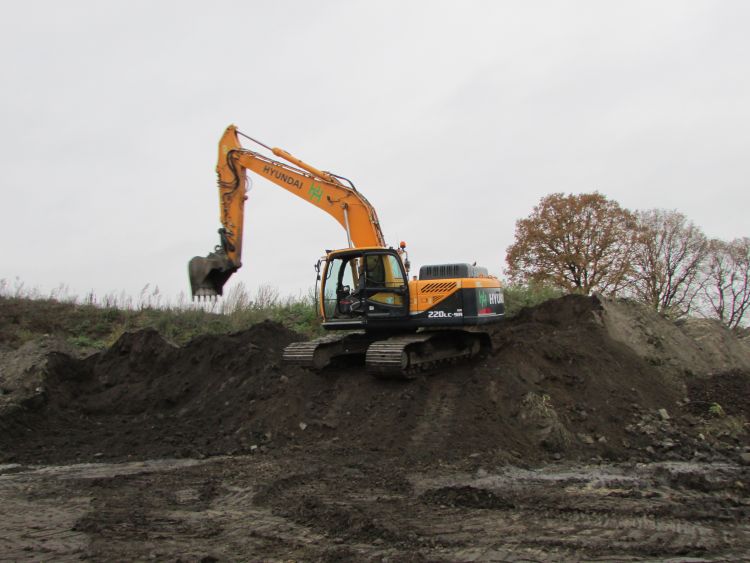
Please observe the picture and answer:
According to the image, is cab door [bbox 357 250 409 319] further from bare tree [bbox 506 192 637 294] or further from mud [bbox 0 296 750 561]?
bare tree [bbox 506 192 637 294]

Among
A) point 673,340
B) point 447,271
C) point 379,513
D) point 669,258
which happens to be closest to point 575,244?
point 669,258

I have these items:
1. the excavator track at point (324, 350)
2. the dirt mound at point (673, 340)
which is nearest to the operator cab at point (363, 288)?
the excavator track at point (324, 350)

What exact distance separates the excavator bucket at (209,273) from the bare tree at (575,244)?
56.6 ft

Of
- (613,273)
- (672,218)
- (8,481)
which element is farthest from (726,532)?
(672,218)

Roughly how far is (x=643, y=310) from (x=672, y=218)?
54.9ft

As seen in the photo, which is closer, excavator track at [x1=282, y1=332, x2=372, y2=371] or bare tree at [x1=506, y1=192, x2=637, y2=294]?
excavator track at [x1=282, y1=332, x2=372, y2=371]

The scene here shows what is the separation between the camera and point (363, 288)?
10.5m

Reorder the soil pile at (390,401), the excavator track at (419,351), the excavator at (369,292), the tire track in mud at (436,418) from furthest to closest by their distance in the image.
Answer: the excavator at (369,292) → the excavator track at (419,351) → the soil pile at (390,401) → the tire track in mud at (436,418)

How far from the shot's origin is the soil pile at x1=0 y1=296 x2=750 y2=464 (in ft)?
28.7

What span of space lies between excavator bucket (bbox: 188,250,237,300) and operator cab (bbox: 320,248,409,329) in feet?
6.62

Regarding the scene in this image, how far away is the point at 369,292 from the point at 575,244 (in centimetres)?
1947

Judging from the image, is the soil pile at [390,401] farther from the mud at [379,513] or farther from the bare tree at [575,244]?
the bare tree at [575,244]

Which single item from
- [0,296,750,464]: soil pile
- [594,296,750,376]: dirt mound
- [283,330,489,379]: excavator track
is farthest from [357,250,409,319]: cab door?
[594,296,750,376]: dirt mound

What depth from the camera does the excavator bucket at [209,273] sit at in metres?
11.6
